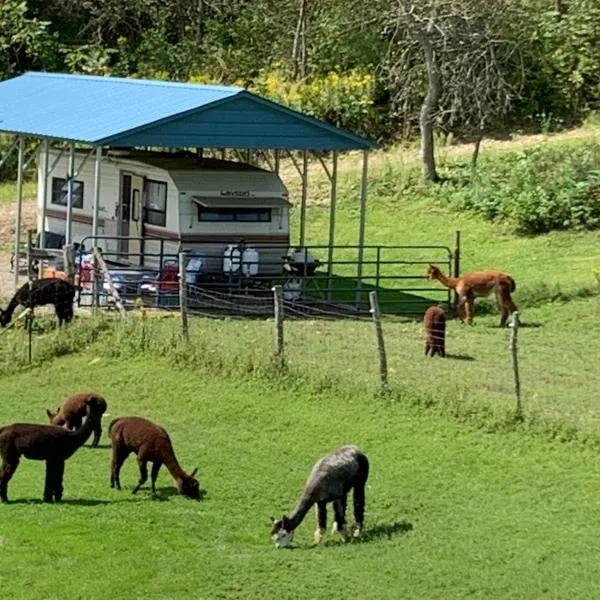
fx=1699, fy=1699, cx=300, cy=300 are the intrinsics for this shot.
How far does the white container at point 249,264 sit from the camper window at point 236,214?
811 millimetres

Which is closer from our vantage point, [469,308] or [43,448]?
[43,448]

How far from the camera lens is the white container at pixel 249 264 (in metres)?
28.5

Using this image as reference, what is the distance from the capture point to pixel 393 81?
45469 millimetres

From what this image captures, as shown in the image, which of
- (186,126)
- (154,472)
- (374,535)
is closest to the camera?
(374,535)

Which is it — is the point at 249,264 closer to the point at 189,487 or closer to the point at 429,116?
the point at 189,487

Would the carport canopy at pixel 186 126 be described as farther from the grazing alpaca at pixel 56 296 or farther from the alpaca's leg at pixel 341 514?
the alpaca's leg at pixel 341 514

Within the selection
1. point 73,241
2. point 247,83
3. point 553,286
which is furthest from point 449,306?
point 247,83

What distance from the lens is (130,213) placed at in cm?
3052

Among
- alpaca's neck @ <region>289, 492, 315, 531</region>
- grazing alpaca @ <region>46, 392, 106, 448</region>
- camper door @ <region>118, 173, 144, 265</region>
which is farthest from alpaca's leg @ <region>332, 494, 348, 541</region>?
camper door @ <region>118, 173, 144, 265</region>

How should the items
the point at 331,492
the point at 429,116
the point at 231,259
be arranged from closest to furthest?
the point at 331,492
the point at 231,259
the point at 429,116

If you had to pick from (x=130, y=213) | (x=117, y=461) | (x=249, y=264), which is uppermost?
(x=130, y=213)

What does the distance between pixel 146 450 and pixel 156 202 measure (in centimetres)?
1356

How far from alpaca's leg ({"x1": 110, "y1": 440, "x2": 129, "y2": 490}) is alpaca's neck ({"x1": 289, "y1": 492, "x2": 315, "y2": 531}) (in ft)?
8.32

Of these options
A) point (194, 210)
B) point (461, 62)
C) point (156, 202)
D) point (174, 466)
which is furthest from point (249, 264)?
point (461, 62)
